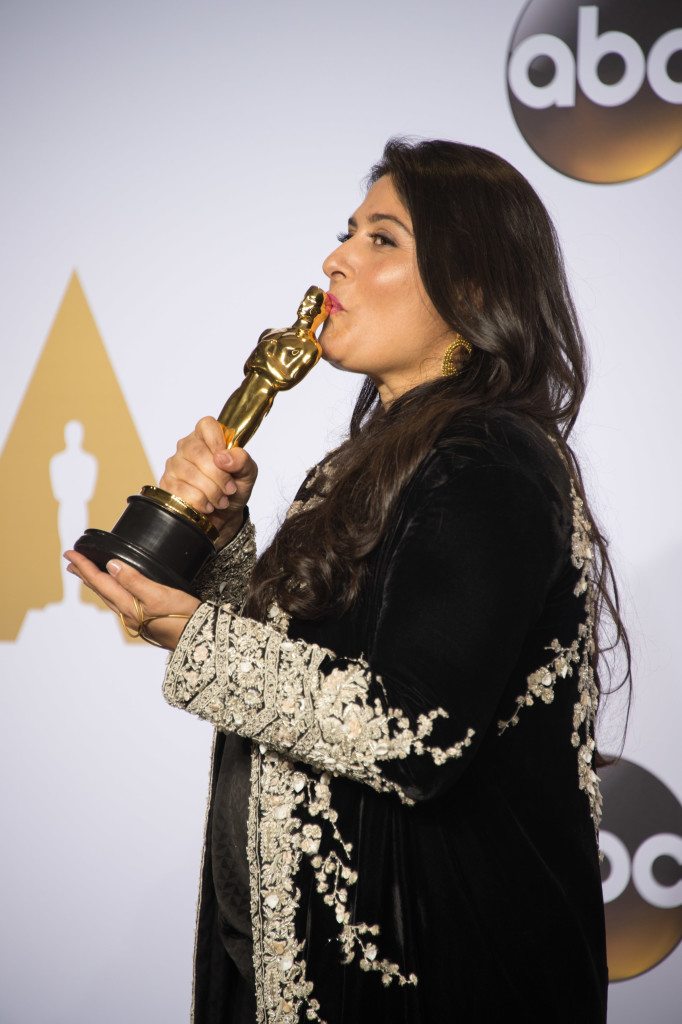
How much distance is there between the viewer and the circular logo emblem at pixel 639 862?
213 cm

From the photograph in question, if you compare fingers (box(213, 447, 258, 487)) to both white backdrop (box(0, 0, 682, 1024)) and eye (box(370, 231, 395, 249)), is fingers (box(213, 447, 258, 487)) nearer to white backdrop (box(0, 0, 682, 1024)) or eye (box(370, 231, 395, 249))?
eye (box(370, 231, 395, 249))

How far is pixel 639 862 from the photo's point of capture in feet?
7.05

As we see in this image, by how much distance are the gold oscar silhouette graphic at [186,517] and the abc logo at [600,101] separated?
3.94ft

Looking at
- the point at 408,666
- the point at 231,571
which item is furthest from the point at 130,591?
the point at 231,571

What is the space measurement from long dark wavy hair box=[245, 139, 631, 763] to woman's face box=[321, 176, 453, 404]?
0.02 m

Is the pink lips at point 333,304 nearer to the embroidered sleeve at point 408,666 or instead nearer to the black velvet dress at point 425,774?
the black velvet dress at point 425,774

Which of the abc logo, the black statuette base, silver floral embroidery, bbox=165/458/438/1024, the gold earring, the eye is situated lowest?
silver floral embroidery, bbox=165/458/438/1024

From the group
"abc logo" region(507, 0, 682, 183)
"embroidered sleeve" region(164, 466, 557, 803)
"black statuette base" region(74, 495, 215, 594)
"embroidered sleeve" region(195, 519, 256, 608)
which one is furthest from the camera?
"abc logo" region(507, 0, 682, 183)

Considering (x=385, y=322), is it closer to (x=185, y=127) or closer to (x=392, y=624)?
(x=392, y=624)

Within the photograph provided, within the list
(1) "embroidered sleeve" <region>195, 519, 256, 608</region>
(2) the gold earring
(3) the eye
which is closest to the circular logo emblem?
(1) "embroidered sleeve" <region>195, 519, 256, 608</region>

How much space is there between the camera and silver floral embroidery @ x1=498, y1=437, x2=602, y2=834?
1052mm

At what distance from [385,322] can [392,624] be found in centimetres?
48

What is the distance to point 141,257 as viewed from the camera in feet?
7.33

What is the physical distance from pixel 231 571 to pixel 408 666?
1.86ft
